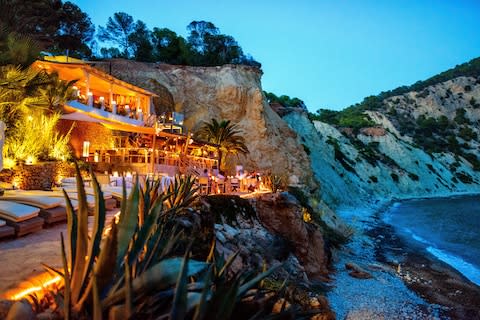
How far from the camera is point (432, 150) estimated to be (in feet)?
266

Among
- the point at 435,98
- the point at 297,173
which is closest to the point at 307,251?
the point at 297,173

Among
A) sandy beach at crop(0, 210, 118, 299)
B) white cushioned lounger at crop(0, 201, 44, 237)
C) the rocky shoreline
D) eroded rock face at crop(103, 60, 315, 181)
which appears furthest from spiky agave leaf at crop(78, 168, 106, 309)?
eroded rock face at crop(103, 60, 315, 181)

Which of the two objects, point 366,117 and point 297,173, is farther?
point 366,117

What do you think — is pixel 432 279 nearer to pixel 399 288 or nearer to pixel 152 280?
pixel 399 288

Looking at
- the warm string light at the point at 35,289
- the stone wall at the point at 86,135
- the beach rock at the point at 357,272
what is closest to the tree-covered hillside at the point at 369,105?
the stone wall at the point at 86,135

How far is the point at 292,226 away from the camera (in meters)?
14.0

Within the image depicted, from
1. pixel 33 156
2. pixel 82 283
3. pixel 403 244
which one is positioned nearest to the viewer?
pixel 82 283

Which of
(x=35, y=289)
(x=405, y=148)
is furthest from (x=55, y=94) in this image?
(x=405, y=148)

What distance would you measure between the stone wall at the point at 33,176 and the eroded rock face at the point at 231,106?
60.8 ft

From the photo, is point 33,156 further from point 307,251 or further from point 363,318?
point 363,318

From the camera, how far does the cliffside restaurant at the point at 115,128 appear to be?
1944 centimetres

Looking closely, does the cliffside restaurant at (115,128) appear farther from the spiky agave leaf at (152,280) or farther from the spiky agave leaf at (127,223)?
the spiky agave leaf at (152,280)

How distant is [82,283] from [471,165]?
327ft

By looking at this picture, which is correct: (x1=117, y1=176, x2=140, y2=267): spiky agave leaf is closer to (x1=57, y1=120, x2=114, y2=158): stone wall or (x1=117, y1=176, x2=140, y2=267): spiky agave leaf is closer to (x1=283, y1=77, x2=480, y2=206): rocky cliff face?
(x1=57, y1=120, x2=114, y2=158): stone wall
